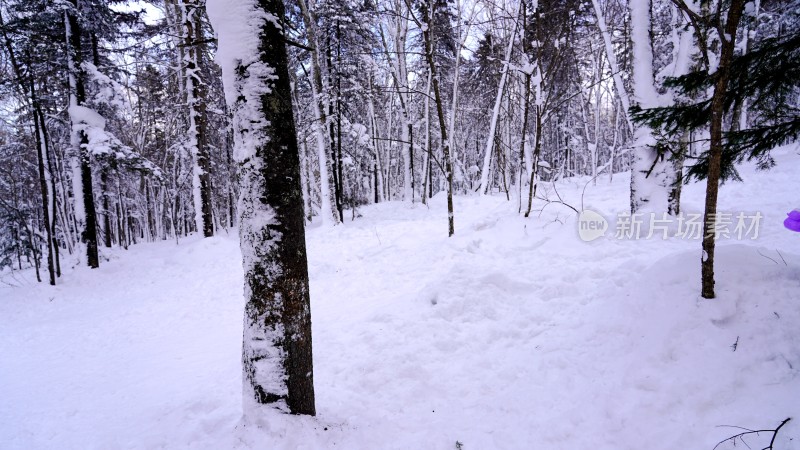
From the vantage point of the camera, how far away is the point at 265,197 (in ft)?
8.62

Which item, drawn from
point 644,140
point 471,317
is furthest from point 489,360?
point 644,140

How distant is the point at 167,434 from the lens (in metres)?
3.11

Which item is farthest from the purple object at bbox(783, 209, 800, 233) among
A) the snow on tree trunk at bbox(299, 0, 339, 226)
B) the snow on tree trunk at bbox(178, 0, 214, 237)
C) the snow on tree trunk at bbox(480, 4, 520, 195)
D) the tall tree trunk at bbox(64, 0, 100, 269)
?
the tall tree trunk at bbox(64, 0, 100, 269)

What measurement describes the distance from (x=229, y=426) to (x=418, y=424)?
162cm

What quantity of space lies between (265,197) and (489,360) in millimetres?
2902

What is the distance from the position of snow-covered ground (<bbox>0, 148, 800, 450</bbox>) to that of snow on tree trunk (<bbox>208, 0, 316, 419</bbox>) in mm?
374

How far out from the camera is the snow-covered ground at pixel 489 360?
269 cm

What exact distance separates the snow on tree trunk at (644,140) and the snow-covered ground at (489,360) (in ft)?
2.67

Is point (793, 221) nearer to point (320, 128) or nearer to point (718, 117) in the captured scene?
point (718, 117)

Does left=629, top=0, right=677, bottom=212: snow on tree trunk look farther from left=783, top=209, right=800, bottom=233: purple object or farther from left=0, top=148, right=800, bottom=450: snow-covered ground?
left=783, top=209, right=800, bottom=233: purple object

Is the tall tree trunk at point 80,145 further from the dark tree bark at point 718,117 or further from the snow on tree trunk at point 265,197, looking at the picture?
the dark tree bark at point 718,117

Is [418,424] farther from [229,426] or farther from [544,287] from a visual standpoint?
[544,287]

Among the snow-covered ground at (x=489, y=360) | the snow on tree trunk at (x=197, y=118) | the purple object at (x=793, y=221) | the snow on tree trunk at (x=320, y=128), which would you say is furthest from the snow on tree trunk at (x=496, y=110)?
the snow on tree trunk at (x=197, y=118)

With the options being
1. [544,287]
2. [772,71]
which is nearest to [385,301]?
[544,287]
